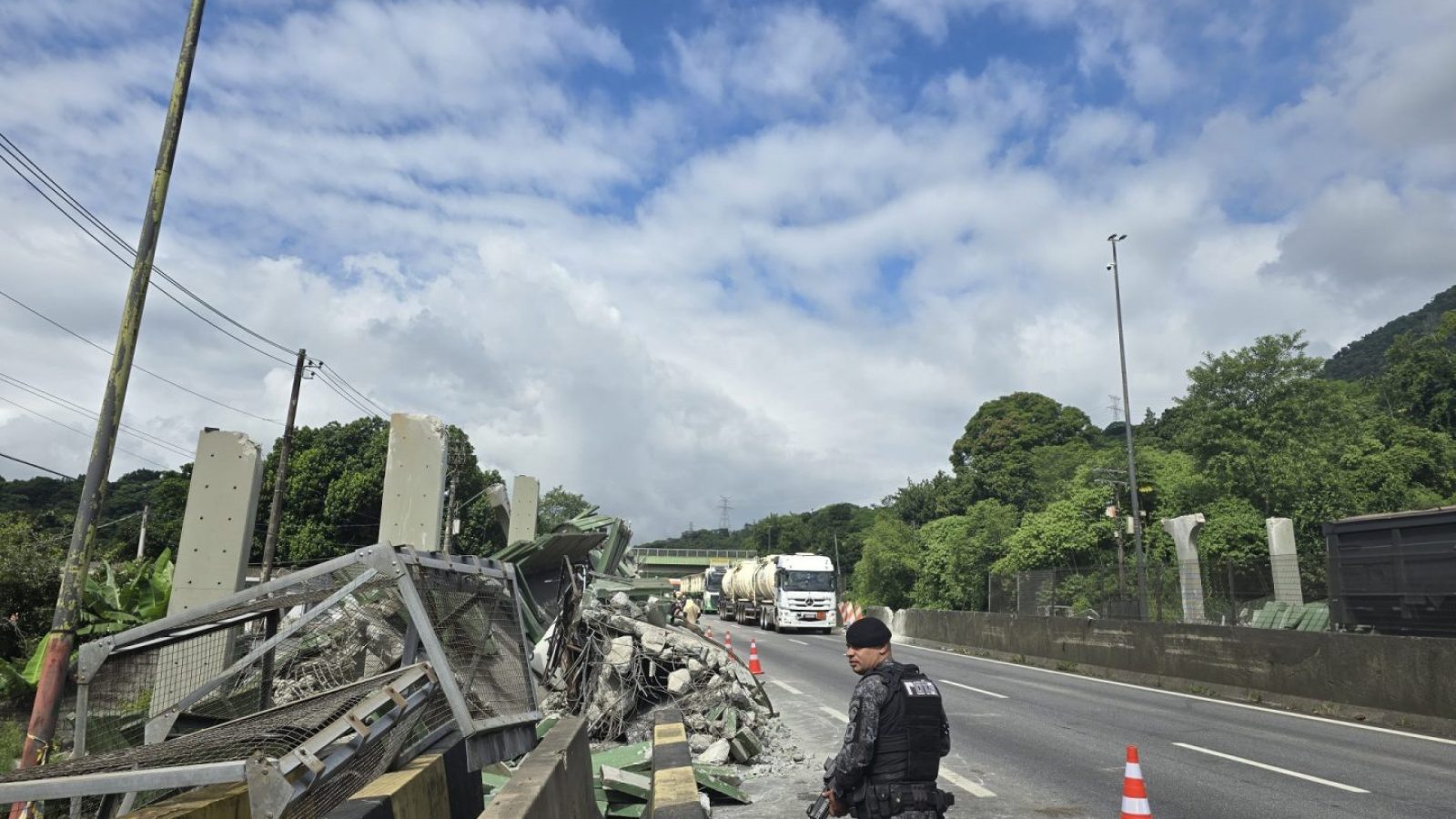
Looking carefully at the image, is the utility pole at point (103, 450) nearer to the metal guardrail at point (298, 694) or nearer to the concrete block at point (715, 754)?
the metal guardrail at point (298, 694)

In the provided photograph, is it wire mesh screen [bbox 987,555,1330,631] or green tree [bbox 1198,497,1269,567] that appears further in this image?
green tree [bbox 1198,497,1269,567]

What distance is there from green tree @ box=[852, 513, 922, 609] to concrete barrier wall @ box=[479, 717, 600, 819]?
1965 inches

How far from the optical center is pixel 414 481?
12328 millimetres

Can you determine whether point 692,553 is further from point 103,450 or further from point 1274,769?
point 103,450

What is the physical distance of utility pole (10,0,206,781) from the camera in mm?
7422

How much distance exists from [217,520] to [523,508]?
11.7 m

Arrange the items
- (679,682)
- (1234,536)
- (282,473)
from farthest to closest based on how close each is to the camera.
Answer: (1234,536) → (282,473) → (679,682)

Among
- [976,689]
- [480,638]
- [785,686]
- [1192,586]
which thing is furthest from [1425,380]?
[480,638]

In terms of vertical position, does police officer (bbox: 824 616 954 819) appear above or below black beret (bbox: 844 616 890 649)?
below

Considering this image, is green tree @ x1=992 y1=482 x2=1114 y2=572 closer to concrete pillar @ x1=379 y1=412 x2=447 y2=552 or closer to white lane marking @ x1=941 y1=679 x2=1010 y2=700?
white lane marking @ x1=941 y1=679 x2=1010 y2=700

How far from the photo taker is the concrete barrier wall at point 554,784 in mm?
4113

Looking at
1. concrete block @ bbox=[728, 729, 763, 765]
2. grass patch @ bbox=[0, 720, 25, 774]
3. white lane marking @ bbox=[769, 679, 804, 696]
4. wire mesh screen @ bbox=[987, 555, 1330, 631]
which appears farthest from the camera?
wire mesh screen @ bbox=[987, 555, 1330, 631]

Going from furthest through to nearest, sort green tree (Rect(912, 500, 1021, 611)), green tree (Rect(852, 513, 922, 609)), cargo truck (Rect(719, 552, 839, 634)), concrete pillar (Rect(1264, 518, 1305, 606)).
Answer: green tree (Rect(852, 513, 922, 609))
green tree (Rect(912, 500, 1021, 611))
cargo truck (Rect(719, 552, 839, 634))
concrete pillar (Rect(1264, 518, 1305, 606))

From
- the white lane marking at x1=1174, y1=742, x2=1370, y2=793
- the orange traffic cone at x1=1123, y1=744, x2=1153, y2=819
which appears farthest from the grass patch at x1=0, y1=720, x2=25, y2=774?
the white lane marking at x1=1174, y1=742, x2=1370, y2=793
